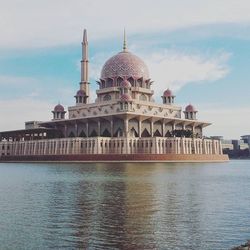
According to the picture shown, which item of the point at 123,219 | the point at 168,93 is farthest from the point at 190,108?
the point at 123,219

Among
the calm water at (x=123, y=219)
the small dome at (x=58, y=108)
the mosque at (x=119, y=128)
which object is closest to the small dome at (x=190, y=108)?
the mosque at (x=119, y=128)

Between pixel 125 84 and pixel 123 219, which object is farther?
pixel 125 84

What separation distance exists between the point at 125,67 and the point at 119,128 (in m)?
17.7

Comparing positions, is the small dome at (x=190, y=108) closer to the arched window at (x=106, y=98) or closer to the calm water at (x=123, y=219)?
the arched window at (x=106, y=98)

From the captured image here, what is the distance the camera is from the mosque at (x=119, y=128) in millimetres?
86812

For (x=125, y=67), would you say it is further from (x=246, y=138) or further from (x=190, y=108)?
→ (x=246, y=138)

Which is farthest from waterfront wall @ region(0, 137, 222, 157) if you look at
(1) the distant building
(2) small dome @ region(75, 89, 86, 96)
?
(1) the distant building

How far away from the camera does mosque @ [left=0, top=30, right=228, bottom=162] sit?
8681 centimetres

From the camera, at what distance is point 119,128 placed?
311 ft

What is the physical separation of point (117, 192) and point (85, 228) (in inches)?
437

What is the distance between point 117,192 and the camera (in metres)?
27.8

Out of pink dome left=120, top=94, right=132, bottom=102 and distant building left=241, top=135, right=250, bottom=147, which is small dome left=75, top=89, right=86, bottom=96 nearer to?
pink dome left=120, top=94, right=132, bottom=102

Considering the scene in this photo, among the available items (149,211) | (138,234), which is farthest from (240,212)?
(138,234)

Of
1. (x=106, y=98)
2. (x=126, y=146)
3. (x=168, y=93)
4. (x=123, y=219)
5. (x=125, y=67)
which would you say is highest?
(x=125, y=67)
